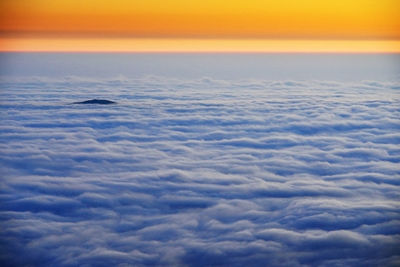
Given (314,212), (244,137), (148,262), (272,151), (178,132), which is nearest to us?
(148,262)

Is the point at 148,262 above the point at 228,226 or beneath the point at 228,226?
beneath

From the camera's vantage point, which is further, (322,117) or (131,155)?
(322,117)

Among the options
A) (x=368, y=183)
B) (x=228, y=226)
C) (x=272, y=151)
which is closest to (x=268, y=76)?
(x=272, y=151)

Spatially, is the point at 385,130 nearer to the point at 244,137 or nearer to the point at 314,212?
the point at 244,137

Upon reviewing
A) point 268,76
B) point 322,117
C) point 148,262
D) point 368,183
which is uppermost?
point 268,76

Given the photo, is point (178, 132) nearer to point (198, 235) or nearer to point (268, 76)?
point (198, 235)

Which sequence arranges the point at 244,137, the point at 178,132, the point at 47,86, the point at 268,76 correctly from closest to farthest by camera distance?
the point at 244,137 < the point at 178,132 < the point at 47,86 < the point at 268,76

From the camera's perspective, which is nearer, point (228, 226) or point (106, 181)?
point (228, 226)

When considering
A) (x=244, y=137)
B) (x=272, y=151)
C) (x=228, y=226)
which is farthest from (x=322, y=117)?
(x=228, y=226)

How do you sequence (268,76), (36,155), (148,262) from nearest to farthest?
(148,262) → (36,155) → (268,76)
